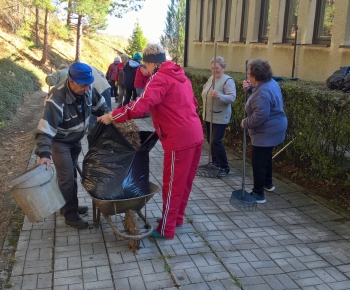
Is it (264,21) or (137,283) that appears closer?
(137,283)

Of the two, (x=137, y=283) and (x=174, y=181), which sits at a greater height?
(x=174, y=181)

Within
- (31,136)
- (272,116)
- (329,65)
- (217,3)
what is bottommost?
(31,136)

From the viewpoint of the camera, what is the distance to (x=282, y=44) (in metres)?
9.57

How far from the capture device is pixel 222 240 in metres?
4.09

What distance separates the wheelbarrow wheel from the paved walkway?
0.07 m

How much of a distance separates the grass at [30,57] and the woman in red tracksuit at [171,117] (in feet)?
23.1

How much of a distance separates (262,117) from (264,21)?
6.94m

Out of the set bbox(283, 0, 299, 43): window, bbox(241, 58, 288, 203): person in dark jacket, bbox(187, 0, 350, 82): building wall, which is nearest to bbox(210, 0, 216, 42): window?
bbox(187, 0, 350, 82): building wall

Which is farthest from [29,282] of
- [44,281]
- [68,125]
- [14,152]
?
[14,152]

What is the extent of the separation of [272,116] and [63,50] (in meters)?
30.1

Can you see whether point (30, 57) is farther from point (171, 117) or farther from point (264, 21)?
point (171, 117)

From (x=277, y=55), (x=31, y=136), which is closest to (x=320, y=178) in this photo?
(x=277, y=55)

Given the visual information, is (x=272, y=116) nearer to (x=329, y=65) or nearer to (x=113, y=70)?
(x=329, y=65)

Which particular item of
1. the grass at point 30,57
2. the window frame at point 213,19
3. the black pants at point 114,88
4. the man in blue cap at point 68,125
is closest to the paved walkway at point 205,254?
the man in blue cap at point 68,125
